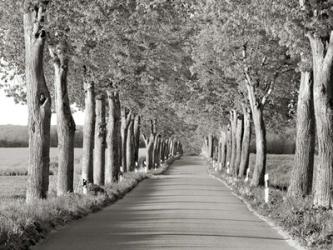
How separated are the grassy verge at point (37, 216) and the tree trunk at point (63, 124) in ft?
3.90

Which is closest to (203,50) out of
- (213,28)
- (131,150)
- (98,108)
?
(213,28)

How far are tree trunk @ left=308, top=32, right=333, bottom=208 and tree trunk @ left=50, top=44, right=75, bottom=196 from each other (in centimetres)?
851

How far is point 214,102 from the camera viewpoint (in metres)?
52.1

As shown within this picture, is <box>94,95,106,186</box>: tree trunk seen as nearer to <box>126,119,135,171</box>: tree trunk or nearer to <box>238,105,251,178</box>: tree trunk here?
<box>238,105,251,178</box>: tree trunk

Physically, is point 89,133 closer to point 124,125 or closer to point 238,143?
point 124,125

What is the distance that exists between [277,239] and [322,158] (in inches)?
193

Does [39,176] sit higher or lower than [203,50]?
lower

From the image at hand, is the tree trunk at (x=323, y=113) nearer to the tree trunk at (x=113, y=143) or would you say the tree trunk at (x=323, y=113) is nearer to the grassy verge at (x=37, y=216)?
the grassy verge at (x=37, y=216)

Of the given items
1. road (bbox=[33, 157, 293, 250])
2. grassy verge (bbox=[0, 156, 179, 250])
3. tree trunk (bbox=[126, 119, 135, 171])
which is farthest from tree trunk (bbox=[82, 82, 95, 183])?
tree trunk (bbox=[126, 119, 135, 171])

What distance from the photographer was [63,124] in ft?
80.2

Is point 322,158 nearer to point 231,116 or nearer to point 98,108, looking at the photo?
point 98,108

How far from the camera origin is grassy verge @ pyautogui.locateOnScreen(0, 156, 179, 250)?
1256 cm

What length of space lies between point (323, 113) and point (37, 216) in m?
7.89

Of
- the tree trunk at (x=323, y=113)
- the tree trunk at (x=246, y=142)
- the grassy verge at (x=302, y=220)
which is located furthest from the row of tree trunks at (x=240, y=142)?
the tree trunk at (x=323, y=113)
